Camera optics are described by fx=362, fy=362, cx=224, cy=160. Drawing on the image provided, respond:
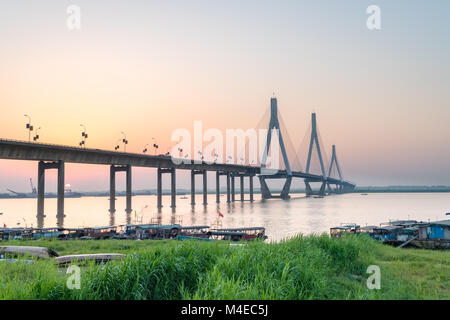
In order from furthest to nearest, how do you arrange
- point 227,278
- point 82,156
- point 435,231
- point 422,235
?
1. point 82,156
2. point 422,235
3. point 435,231
4. point 227,278

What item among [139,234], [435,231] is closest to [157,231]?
[139,234]

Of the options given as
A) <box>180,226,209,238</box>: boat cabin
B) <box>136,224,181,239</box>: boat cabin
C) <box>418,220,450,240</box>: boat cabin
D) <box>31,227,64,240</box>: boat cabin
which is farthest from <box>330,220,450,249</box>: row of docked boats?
<box>31,227,64,240</box>: boat cabin

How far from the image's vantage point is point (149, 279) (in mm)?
9570

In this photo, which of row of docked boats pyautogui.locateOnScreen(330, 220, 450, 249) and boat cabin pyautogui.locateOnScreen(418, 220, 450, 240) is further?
boat cabin pyautogui.locateOnScreen(418, 220, 450, 240)

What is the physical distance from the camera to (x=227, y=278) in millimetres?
8195

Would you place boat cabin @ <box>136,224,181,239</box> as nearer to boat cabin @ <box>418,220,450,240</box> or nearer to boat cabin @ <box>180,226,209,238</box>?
boat cabin @ <box>180,226,209,238</box>

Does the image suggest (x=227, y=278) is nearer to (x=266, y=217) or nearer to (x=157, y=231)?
(x=157, y=231)

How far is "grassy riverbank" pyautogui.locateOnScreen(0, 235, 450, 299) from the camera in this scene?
320 inches
